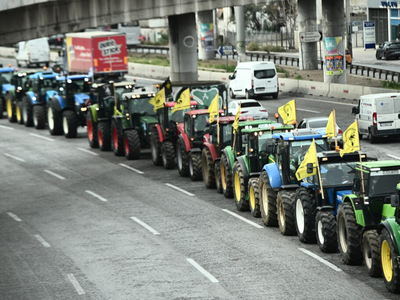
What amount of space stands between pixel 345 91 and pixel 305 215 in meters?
30.6

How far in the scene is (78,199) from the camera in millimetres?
28734

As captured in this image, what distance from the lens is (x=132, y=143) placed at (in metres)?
35.3

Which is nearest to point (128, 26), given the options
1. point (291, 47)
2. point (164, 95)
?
point (291, 47)

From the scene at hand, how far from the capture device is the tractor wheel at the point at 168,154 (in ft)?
107

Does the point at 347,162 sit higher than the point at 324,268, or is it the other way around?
the point at 347,162

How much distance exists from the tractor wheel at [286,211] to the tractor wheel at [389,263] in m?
4.59

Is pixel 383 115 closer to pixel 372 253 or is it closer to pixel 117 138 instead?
pixel 117 138

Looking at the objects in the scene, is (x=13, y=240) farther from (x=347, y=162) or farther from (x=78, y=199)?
(x=347, y=162)

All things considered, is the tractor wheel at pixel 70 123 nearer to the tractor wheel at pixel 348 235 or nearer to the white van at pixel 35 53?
the tractor wheel at pixel 348 235

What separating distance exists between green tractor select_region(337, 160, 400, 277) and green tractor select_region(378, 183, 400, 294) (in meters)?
0.42

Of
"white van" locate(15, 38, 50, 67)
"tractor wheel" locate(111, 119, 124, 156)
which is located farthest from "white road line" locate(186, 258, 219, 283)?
"white van" locate(15, 38, 50, 67)

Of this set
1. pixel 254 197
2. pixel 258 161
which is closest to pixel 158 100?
pixel 258 161

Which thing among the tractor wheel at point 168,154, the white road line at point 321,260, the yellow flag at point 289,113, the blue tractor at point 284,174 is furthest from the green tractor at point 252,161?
the tractor wheel at point 168,154

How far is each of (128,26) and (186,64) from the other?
144ft
